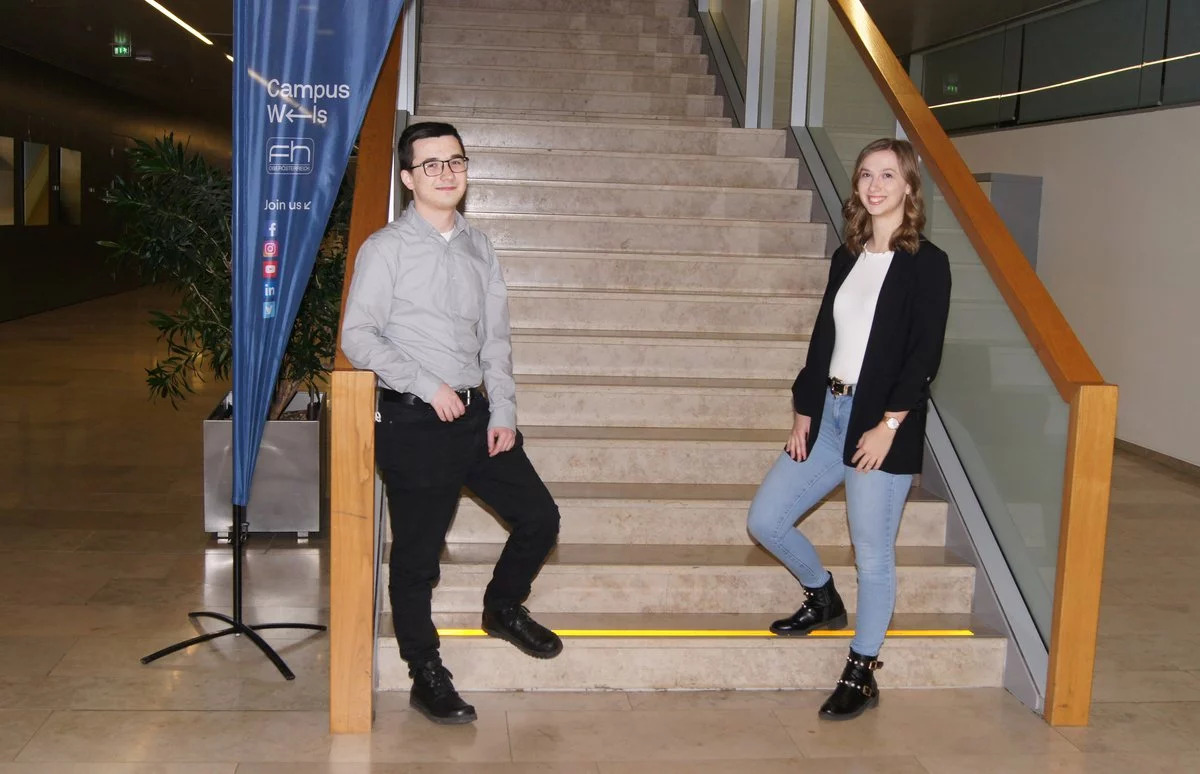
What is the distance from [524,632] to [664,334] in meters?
2.01

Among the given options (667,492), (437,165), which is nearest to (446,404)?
(437,165)

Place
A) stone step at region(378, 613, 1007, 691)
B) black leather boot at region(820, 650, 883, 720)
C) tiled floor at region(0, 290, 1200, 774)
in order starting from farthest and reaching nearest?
stone step at region(378, 613, 1007, 691), black leather boot at region(820, 650, 883, 720), tiled floor at region(0, 290, 1200, 774)

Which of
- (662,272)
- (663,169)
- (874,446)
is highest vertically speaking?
(663,169)

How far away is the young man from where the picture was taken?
3.18 m

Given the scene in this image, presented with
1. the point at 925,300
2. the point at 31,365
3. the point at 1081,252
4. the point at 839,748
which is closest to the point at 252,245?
the point at 925,300

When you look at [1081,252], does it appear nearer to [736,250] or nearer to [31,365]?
[736,250]

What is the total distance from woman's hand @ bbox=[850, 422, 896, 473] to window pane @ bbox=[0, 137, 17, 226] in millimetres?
12516

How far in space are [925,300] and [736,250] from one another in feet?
8.30

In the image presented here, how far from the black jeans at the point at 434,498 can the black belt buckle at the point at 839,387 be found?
2.85 feet

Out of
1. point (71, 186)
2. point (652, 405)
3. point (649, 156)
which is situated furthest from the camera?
point (71, 186)

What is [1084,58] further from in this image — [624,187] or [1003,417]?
[1003,417]

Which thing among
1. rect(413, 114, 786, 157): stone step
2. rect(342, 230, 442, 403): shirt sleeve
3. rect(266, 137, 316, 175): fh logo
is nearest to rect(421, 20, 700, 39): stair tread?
rect(413, 114, 786, 157): stone step

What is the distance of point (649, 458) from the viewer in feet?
14.8

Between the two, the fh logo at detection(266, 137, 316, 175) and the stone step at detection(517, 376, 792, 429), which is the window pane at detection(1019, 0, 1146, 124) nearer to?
the stone step at detection(517, 376, 792, 429)
